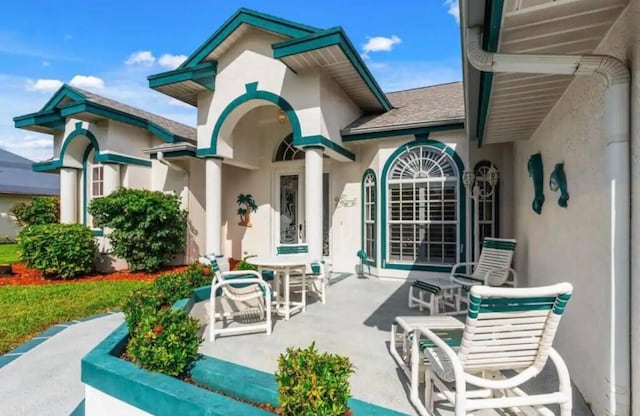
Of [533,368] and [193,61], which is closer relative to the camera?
[533,368]

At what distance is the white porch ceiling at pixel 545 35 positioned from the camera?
2.45 metres

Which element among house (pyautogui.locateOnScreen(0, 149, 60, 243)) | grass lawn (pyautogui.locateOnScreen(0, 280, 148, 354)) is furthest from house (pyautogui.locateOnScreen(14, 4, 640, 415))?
house (pyautogui.locateOnScreen(0, 149, 60, 243))

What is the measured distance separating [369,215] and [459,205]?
232 cm

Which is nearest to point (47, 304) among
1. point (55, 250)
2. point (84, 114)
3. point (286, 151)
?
point (55, 250)

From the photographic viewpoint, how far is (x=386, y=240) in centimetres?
868

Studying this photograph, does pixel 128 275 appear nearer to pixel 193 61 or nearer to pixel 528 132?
pixel 193 61

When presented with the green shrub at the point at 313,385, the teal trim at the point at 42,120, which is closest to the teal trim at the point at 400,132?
the green shrub at the point at 313,385

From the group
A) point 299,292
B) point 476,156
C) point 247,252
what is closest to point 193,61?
point 247,252

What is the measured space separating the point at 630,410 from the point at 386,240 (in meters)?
6.32

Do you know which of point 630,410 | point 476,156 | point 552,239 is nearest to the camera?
point 630,410

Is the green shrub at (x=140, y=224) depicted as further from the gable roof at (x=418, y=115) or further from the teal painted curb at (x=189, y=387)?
the teal painted curb at (x=189, y=387)

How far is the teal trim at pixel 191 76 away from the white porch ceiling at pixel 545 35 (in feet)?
22.6

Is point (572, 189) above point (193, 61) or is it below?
below

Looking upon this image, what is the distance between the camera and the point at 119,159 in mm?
10828
